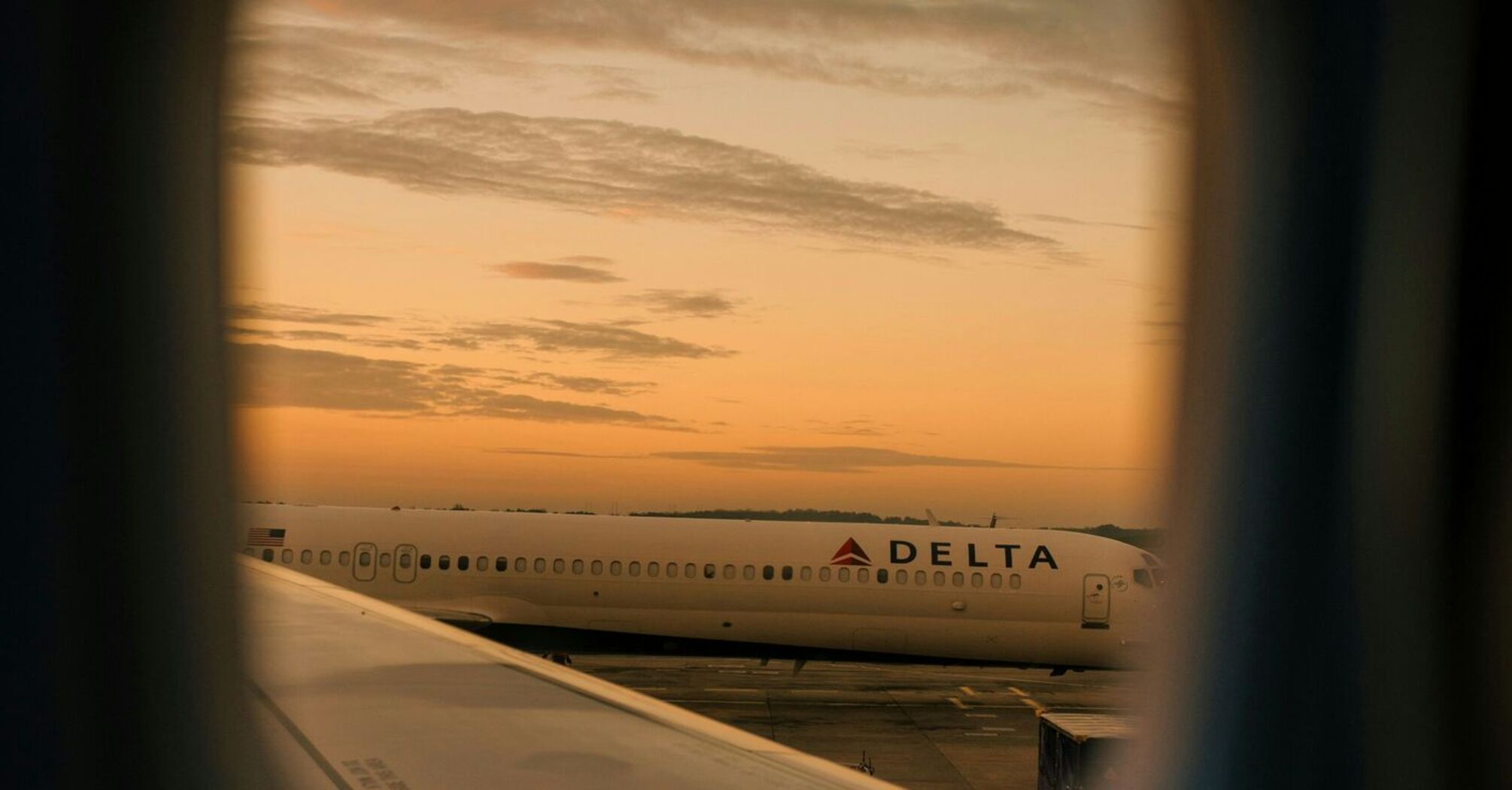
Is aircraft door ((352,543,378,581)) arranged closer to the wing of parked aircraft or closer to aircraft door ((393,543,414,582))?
aircraft door ((393,543,414,582))

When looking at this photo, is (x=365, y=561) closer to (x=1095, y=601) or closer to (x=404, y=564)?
(x=404, y=564)

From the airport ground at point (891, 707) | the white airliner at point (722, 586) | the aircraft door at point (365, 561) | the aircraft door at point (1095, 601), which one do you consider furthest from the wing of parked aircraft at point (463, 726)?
the aircraft door at point (1095, 601)

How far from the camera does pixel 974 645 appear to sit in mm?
12273

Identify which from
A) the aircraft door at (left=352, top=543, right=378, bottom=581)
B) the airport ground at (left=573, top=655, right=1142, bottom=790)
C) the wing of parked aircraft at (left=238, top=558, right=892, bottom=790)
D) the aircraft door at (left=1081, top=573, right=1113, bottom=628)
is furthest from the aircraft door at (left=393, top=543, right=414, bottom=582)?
the wing of parked aircraft at (left=238, top=558, right=892, bottom=790)

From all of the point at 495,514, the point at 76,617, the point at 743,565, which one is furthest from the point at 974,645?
the point at 76,617

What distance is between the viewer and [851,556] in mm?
12273

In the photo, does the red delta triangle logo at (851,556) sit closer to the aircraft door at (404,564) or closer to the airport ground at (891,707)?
the airport ground at (891,707)

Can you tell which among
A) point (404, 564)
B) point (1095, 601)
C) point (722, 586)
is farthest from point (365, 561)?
point (1095, 601)

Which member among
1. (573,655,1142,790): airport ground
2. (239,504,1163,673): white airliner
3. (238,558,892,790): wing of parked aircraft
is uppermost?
(238,558,892,790): wing of parked aircraft

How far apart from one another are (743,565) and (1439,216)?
1076cm

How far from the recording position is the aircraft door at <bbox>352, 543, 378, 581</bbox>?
12.1 metres

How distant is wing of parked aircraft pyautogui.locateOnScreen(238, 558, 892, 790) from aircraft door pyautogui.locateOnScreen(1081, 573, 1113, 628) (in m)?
10.4

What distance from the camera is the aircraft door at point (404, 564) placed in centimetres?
1220

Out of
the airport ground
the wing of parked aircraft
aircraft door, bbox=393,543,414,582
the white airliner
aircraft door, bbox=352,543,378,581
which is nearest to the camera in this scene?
the wing of parked aircraft
